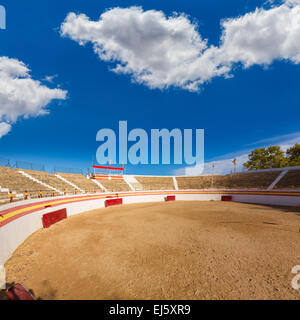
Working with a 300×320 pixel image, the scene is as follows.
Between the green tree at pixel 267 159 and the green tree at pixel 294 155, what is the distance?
2302 millimetres

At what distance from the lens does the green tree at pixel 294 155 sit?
1845 inches

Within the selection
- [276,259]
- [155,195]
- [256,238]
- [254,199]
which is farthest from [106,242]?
[254,199]

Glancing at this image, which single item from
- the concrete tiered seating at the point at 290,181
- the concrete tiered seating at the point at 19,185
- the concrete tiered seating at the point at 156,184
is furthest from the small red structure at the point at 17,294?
the concrete tiered seating at the point at 290,181

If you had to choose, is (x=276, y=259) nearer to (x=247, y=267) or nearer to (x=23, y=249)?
(x=247, y=267)

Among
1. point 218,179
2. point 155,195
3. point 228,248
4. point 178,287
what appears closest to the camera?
point 178,287

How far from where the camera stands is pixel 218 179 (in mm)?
43219

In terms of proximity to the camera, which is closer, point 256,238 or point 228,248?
point 228,248

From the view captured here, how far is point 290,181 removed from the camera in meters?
29.5

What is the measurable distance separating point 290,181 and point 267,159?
97.3 ft

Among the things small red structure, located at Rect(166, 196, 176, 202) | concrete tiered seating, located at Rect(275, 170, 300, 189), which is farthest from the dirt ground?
concrete tiered seating, located at Rect(275, 170, 300, 189)
